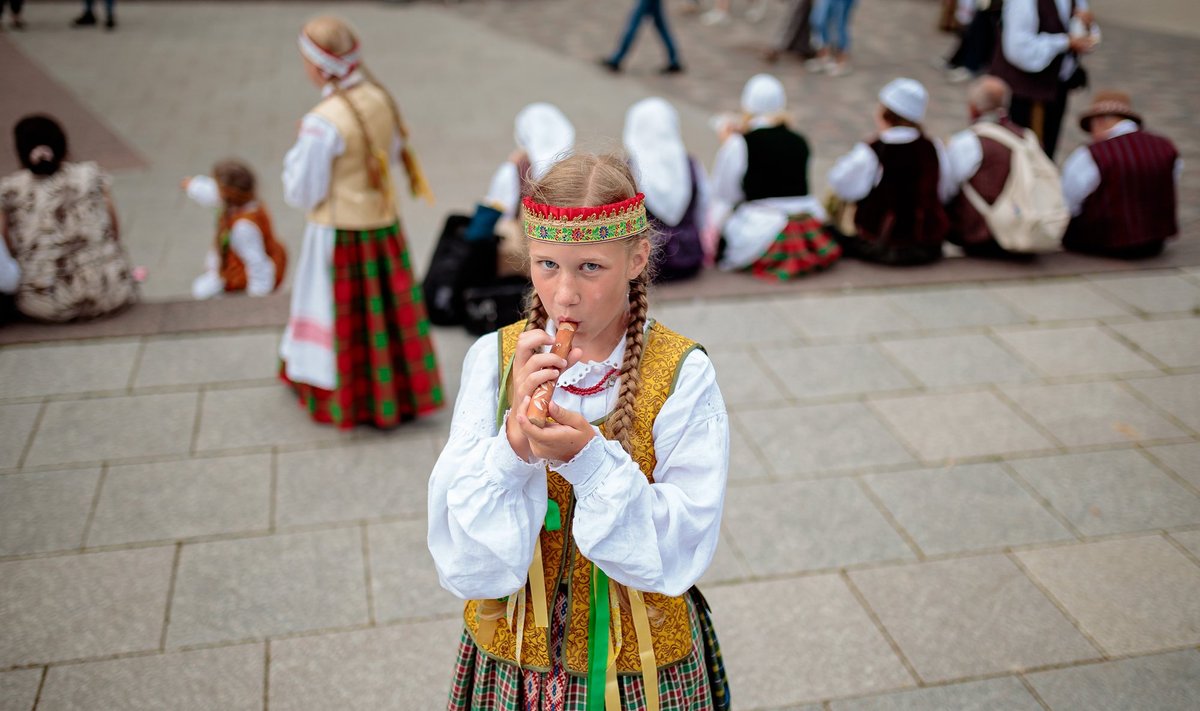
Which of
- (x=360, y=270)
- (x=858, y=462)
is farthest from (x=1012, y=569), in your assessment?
(x=360, y=270)

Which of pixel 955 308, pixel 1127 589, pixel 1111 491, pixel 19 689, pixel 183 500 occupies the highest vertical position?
pixel 955 308

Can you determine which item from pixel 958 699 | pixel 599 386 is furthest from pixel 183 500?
pixel 958 699

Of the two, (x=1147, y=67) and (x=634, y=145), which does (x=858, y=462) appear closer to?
(x=634, y=145)

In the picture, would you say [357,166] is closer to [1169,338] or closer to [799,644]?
[799,644]

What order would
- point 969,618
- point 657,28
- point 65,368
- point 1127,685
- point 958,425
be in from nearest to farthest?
point 1127,685 < point 969,618 < point 958,425 < point 65,368 < point 657,28

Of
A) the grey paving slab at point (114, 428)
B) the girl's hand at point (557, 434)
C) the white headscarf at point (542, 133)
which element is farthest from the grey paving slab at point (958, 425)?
the grey paving slab at point (114, 428)

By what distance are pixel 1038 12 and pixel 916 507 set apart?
4.02 metres

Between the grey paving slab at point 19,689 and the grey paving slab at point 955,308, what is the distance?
170 inches

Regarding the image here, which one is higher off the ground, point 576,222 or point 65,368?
point 576,222

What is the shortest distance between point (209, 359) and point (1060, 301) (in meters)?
4.62

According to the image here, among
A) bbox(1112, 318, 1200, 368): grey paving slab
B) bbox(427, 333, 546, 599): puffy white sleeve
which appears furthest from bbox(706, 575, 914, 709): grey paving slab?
bbox(1112, 318, 1200, 368): grey paving slab

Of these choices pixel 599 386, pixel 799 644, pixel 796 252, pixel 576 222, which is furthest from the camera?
pixel 796 252

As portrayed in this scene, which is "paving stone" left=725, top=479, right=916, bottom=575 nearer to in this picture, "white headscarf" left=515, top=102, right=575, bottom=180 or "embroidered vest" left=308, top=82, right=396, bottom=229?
"embroidered vest" left=308, top=82, right=396, bottom=229

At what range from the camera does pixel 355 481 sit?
3.88 metres
